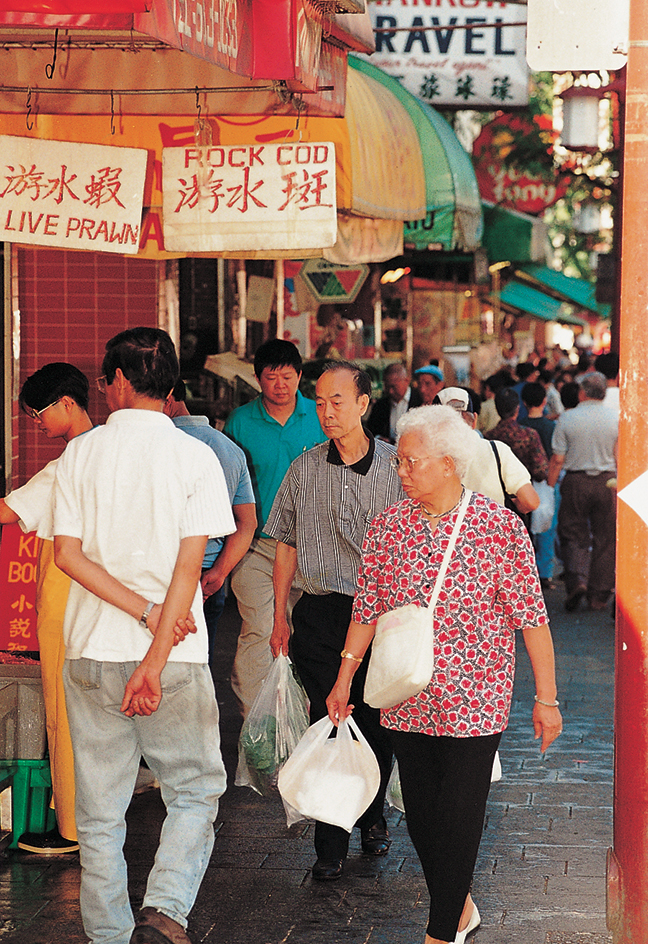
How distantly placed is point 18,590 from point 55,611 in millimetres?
557

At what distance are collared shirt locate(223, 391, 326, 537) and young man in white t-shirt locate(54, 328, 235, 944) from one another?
2850 millimetres

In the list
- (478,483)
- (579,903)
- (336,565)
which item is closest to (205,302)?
(478,483)

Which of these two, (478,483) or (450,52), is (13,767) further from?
(450,52)

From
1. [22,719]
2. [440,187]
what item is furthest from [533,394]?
[22,719]

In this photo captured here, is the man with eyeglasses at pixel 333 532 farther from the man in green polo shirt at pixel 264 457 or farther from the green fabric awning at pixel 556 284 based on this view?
the green fabric awning at pixel 556 284

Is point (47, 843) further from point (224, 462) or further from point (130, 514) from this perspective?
point (130, 514)

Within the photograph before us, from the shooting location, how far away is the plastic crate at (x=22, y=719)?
553 cm

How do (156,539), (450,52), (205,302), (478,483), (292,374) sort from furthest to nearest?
(450,52), (205,302), (292,374), (478,483), (156,539)

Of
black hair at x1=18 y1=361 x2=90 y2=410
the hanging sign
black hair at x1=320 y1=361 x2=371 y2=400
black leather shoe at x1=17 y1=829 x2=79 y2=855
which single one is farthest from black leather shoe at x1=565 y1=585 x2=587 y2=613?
the hanging sign

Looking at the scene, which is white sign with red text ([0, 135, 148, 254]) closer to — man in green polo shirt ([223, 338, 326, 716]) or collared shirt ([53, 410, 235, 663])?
man in green polo shirt ([223, 338, 326, 716])

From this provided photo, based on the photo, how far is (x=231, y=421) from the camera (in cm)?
725

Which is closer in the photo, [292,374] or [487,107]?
[292,374]

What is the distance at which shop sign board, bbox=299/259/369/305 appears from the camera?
1283 centimetres

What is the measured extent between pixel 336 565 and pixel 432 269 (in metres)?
13.7
